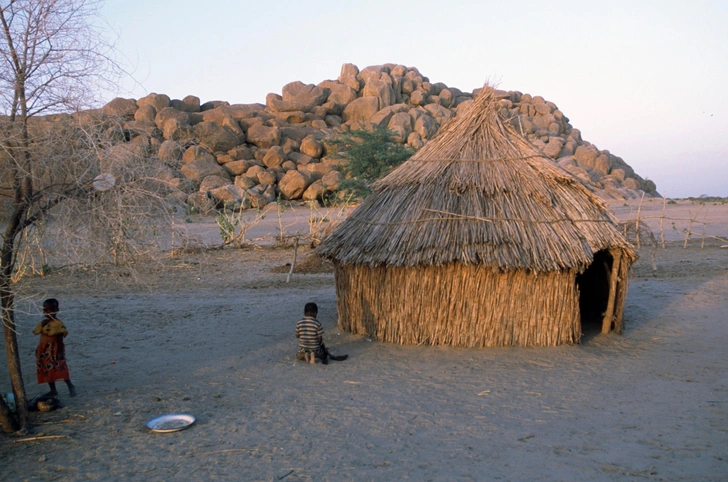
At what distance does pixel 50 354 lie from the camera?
5301 mm

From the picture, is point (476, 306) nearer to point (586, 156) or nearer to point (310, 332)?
point (310, 332)

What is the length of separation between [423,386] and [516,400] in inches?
36.1

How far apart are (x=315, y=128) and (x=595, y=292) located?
3013 cm

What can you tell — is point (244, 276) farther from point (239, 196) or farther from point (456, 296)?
point (239, 196)

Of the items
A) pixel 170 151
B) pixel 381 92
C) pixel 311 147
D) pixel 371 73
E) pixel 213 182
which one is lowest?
pixel 170 151

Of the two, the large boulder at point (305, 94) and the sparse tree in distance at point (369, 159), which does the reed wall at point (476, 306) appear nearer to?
the sparse tree in distance at point (369, 159)


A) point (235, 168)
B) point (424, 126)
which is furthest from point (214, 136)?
point (424, 126)

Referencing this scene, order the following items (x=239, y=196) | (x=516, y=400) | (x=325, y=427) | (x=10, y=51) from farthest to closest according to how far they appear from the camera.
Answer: (x=239, y=196) → (x=516, y=400) → (x=325, y=427) → (x=10, y=51)

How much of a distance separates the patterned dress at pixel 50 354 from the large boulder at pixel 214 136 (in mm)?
27136

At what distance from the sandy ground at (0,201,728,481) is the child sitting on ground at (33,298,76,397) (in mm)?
283

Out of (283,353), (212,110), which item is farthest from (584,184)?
(212,110)

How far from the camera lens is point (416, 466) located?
163 inches

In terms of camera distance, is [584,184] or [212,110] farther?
[212,110]

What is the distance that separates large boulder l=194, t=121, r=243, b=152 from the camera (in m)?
31.9
